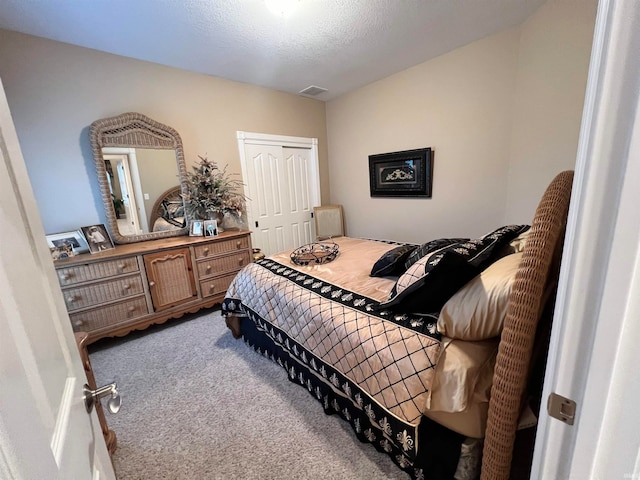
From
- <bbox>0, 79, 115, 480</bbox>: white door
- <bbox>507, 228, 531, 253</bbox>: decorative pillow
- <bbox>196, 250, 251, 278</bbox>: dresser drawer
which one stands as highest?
<bbox>0, 79, 115, 480</bbox>: white door

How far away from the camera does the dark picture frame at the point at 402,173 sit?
3162 millimetres

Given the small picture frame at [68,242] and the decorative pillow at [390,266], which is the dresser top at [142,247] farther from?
the decorative pillow at [390,266]

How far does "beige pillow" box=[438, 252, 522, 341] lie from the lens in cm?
100

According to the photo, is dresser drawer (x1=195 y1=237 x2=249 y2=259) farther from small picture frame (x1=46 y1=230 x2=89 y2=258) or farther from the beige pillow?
the beige pillow

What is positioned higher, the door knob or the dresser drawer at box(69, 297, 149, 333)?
the door knob

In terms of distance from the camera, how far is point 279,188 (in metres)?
3.86

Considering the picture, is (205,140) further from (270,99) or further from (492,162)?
(492,162)

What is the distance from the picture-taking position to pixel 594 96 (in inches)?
16.9

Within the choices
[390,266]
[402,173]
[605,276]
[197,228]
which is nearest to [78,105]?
[197,228]

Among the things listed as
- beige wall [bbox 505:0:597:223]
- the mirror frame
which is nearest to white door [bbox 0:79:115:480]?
the mirror frame

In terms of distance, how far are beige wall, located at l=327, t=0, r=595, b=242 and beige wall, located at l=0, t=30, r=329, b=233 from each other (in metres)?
1.95

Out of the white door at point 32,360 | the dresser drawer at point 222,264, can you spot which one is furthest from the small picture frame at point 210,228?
the white door at point 32,360

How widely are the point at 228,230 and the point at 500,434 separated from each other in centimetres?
314

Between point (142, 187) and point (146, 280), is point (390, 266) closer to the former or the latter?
point (146, 280)
